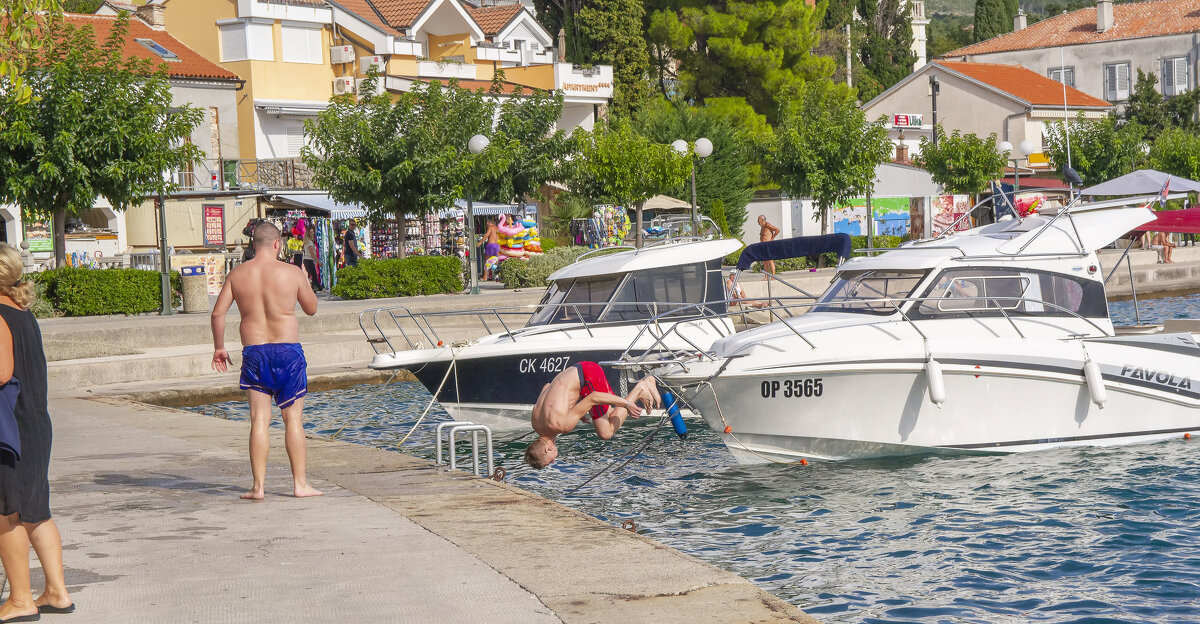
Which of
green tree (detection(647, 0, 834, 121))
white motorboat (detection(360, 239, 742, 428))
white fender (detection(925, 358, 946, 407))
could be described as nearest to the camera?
white fender (detection(925, 358, 946, 407))

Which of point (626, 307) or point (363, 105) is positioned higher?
point (363, 105)

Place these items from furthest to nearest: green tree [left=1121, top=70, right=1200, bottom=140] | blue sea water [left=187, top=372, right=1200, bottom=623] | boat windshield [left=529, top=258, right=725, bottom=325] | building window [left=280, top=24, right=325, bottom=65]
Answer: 1. green tree [left=1121, top=70, right=1200, bottom=140]
2. building window [left=280, top=24, right=325, bottom=65]
3. boat windshield [left=529, top=258, right=725, bottom=325]
4. blue sea water [left=187, top=372, right=1200, bottom=623]

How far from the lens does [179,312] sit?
2594 cm

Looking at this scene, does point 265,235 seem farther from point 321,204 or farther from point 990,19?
point 990,19

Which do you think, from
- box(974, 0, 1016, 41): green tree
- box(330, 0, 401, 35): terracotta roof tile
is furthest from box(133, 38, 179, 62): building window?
box(974, 0, 1016, 41): green tree

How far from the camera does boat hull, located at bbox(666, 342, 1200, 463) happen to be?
11875 millimetres

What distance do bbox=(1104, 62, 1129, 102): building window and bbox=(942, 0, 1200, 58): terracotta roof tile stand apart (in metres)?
1.80

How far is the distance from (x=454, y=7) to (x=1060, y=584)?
4611 cm

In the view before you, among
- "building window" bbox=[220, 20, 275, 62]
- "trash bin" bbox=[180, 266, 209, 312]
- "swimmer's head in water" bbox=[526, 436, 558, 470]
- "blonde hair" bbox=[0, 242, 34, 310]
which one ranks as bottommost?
"swimmer's head in water" bbox=[526, 436, 558, 470]

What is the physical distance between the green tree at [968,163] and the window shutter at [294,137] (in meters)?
24.0

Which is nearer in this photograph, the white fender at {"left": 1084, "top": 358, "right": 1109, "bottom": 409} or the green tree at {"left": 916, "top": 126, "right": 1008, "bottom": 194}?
the white fender at {"left": 1084, "top": 358, "right": 1109, "bottom": 409}

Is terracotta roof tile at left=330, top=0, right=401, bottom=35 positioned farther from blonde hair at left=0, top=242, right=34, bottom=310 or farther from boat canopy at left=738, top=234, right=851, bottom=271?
blonde hair at left=0, top=242, right=34, bottom=310

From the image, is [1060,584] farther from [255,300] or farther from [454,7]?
[454,7]

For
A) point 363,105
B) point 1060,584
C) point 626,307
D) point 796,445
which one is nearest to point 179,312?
point 363,105
